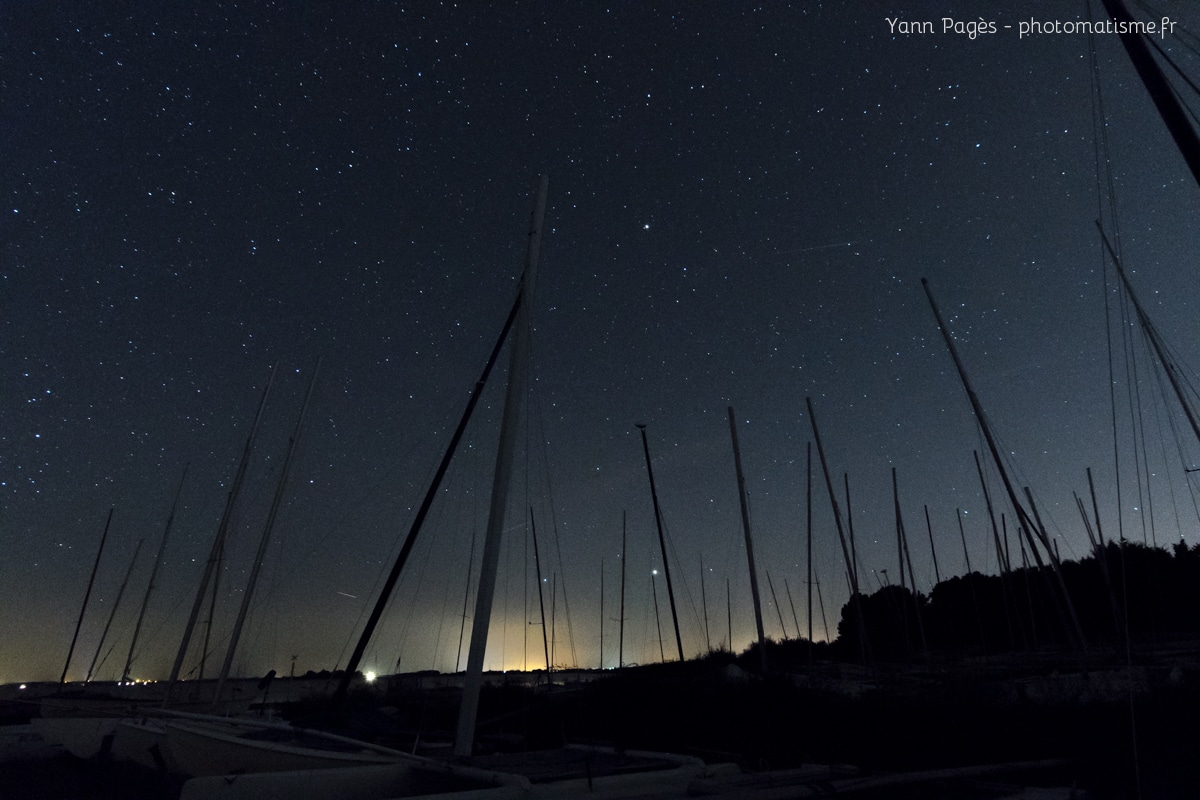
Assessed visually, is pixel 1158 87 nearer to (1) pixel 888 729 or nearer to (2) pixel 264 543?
(1) pixel 888 729

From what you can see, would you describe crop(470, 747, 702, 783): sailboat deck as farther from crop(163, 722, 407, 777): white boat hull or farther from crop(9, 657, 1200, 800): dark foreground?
crop(163, 722, 407, 777): white boat hull

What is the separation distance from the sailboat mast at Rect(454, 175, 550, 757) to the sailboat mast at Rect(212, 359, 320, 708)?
13817mm

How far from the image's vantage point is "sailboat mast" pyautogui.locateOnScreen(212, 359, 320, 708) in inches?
756

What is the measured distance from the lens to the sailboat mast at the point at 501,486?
8008 millimetres

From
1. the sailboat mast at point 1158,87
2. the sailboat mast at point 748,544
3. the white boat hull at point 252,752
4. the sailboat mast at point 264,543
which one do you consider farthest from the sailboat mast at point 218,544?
the sailboat mast at point 1158,87

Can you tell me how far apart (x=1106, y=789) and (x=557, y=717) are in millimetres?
12440

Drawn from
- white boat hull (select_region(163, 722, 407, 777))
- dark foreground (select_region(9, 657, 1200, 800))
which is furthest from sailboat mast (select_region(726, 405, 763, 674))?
white boat hull (select_region(163, 722, 407, 777))

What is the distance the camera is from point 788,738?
12.3m

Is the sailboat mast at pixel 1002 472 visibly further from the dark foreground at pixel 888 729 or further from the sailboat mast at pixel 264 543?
the sailboat mast at pixel 264 543

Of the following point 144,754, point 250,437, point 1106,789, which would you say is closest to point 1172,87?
point 1106,789

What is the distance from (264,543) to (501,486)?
16.7 m

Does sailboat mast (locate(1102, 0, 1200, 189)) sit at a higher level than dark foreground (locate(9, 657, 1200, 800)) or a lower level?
higher

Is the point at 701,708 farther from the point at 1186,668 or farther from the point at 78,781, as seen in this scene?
the point at 78,781

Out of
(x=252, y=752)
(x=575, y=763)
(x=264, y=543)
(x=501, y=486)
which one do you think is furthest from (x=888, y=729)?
(x=264, y=543)
